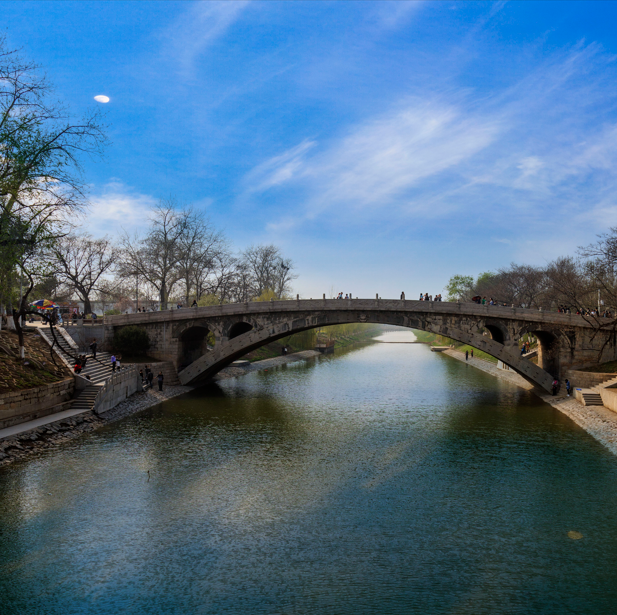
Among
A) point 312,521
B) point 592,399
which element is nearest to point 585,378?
point 592,399

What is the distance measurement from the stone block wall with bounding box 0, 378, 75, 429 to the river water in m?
3.23

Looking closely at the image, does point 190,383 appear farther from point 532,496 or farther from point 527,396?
point 532,496

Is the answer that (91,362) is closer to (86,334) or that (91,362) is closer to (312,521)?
(86,334)

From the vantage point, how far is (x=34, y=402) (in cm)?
2539

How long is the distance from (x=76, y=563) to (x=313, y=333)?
219 ft

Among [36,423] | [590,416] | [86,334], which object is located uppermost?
[86,334]

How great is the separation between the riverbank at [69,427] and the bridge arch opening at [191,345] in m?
3.49

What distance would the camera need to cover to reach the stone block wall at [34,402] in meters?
23.3

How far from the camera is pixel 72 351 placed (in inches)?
1373

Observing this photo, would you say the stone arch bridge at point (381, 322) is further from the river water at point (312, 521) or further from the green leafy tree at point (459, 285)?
the green leafy tree at point (459, 285)

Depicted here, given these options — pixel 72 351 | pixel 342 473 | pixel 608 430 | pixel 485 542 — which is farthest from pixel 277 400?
pixel 485 542

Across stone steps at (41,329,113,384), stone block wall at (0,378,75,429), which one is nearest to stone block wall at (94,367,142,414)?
stone steps at (41,329,113,384)

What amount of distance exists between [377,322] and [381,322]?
0.35 m

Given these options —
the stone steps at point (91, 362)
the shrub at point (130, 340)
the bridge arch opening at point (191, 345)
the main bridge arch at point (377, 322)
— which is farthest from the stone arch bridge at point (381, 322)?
the stone steps at point (91, 362)
